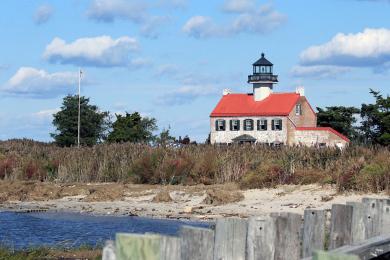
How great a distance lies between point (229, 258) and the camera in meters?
4.50

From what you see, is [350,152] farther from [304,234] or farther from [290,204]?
[304,234]

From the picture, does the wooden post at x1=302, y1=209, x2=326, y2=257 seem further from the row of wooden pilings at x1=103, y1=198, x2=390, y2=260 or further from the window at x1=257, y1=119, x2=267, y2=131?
the window at x1=257, y1=119, x2=267, y2=131

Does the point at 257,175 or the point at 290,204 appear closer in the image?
the point at 290,204

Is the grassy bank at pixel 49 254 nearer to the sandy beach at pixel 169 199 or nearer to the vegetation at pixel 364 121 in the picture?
the sandy beach at pixel 169 199

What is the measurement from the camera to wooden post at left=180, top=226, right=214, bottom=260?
4.09m

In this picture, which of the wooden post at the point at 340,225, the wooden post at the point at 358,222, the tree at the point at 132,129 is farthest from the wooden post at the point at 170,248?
the tree at the point at 132,129

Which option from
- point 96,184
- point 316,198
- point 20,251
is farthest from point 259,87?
point 20,251

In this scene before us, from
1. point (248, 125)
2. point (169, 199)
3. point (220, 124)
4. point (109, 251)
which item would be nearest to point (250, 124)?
point (248, 125)

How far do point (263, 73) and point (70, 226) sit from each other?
59.5 m

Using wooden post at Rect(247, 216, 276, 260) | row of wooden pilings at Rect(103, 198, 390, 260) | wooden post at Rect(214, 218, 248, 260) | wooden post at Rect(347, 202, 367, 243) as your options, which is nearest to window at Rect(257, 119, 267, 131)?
row of wooden pilings at Rect(103, 198, 390, 260)

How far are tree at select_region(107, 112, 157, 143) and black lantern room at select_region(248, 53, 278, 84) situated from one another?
647 inches

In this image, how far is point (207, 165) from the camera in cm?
3250

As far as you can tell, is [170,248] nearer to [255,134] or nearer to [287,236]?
[287,236]

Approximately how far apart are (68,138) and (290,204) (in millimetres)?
41712
